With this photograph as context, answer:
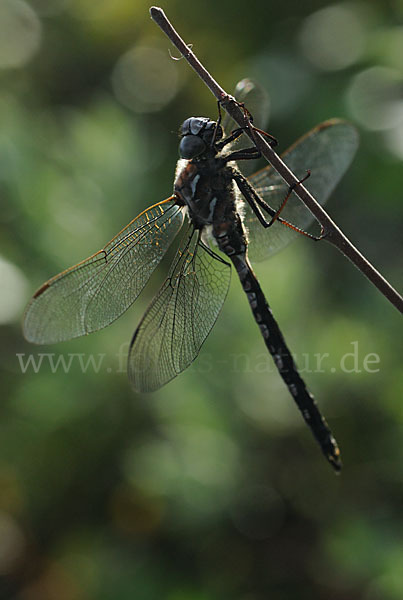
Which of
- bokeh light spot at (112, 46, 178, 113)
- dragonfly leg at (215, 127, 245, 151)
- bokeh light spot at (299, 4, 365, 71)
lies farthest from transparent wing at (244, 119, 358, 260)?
bokeh light spot at (112, 46, 178, 113)

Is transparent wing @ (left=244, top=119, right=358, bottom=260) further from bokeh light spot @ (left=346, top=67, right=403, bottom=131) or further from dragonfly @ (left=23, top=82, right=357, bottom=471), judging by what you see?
bokeh light spot @ (left=346, top=67, right=403, bottom=131)

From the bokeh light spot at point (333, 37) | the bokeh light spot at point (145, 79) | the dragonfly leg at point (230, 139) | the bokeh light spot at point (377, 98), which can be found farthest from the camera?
the bokeh light spot at point (145, 79)

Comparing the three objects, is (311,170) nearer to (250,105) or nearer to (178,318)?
(250,105)

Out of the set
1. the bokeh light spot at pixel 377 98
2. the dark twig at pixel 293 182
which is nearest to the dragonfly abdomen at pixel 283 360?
the dark twig at pixel 293 182

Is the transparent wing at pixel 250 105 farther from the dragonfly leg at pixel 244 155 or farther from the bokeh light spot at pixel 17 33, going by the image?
the bokeh light spot at pixel 17 33

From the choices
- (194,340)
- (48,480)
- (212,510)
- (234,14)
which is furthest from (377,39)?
(48,480)

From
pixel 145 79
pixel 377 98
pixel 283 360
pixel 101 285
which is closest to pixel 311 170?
pixel 283 360

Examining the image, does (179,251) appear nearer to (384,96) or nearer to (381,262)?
(384,96)
